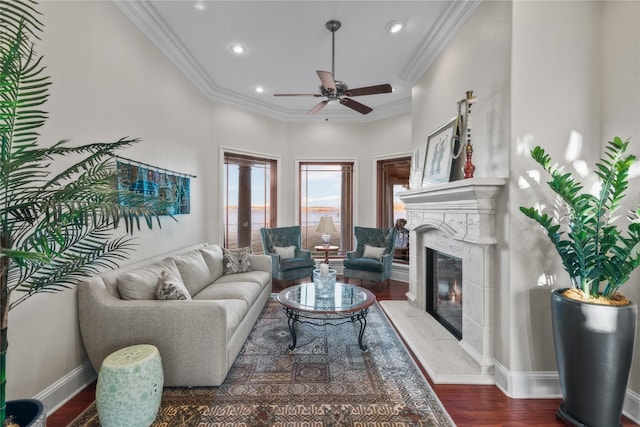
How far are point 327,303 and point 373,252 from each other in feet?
7.80

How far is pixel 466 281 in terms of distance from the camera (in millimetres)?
2668

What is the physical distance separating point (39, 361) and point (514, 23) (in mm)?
4089

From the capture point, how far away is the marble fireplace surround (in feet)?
7.67

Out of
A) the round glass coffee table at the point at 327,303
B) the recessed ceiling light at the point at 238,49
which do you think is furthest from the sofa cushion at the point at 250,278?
the recessed ceiling light at the point at 238,49

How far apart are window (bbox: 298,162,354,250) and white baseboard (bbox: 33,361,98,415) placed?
4147 mm

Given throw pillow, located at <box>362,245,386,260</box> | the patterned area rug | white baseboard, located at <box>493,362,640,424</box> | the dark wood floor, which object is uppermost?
throw pillow, located at <box>362,245,386,260</box>

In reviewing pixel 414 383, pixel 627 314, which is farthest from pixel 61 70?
pixel 627 314

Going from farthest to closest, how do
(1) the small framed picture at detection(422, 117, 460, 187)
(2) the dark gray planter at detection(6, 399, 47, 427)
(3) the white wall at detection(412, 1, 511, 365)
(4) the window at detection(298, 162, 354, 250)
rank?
(4) the window at detection(298, 162, 354, 250)
(1) the small framed picture at detection(422, 117, 460, 187)
(3) the white wall at detection(412, 1, 511, 365)
(2) the dark gray planter at detection(6, 399, 47, 427)

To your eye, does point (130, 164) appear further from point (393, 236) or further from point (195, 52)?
point (393, 236)

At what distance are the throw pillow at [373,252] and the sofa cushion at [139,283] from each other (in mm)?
3381

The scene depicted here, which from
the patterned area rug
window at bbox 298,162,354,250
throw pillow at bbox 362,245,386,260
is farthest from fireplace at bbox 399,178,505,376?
window at bbox 298,162,354,250

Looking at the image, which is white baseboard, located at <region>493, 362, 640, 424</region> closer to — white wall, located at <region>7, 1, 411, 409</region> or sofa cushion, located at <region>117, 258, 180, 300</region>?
sofa cushion, located at <region>117, 258, 180, 300</region>

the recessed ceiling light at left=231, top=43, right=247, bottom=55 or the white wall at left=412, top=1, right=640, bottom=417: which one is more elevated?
the recessed ceiling light at left=231, top=43, right=247, bottom=55

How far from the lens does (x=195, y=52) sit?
368 cm
